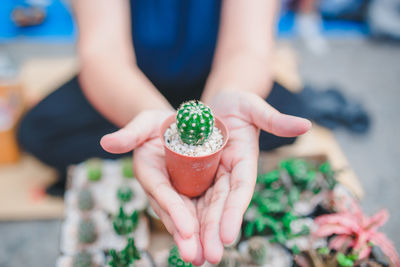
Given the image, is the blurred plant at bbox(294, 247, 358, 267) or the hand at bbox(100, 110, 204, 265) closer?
the hand at bbox(100, 110, 204, 265)

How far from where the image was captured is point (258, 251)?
0.94 meters

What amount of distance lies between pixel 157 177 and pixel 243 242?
0.38m

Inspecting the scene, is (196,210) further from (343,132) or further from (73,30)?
(73,30)

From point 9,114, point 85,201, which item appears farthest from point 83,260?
point 9,114

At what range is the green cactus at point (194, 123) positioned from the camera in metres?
0.72

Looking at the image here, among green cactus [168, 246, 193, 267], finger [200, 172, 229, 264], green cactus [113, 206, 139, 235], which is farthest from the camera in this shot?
green cactus [113, 206, 139, 235]

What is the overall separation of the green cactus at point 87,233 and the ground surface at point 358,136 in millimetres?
586

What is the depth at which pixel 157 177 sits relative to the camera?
800 millimetres

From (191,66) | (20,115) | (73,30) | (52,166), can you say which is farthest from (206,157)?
(73,30)

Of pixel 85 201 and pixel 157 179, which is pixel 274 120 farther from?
pixel 85 201

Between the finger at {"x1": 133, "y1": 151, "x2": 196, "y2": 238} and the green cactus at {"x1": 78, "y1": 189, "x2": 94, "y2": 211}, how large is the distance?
14.6 inches

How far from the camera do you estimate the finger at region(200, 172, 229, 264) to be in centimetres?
68

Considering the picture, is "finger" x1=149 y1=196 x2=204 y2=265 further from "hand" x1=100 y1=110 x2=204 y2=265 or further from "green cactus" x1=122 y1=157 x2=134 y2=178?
"green cactus" x1=122 y1=157 x2=134 y2=178

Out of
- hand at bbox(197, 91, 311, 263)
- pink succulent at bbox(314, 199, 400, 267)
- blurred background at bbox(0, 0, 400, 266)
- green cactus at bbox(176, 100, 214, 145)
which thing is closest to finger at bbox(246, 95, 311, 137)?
hand at bbox(197, 91, 311, 263)
